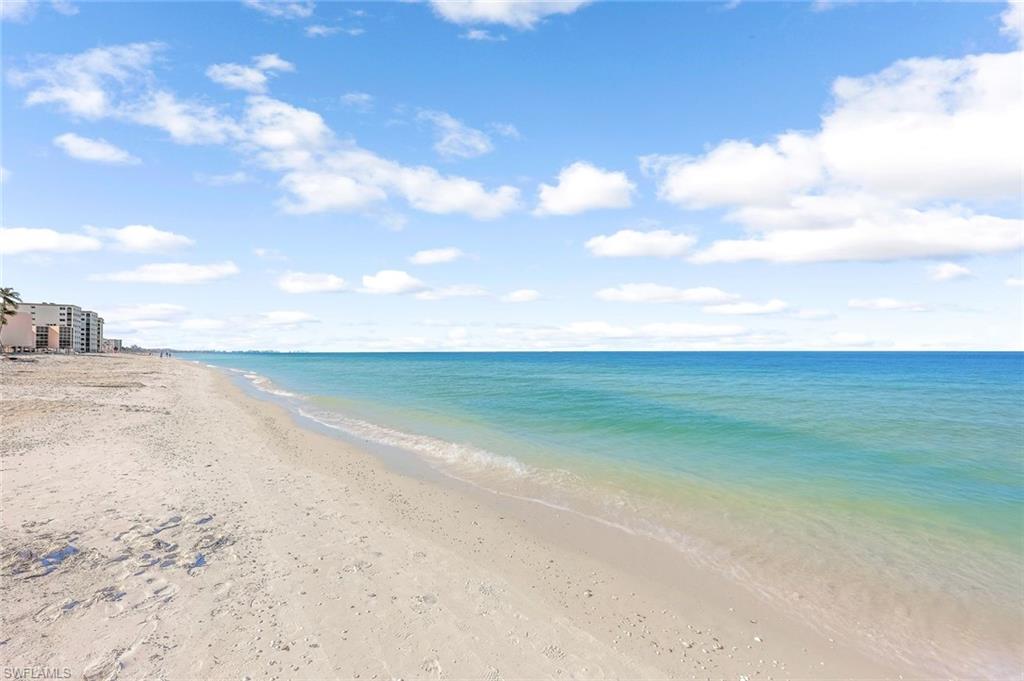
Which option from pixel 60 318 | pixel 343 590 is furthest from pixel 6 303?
pixel 343 590

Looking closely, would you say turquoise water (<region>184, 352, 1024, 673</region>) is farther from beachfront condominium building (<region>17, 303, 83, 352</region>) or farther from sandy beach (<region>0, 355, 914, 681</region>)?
beachfront condominium building (<region>17, 303, 83, 352</region>)

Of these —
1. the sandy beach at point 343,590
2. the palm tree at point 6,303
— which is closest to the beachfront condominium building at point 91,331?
the palm tree at point 6,303

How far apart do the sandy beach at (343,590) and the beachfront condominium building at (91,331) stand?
183376 mm

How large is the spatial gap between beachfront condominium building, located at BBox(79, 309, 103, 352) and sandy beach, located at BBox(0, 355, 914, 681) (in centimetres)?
18338

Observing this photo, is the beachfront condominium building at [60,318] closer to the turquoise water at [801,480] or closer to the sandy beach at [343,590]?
the turquoise water at [801,480]

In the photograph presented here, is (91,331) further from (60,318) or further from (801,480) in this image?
(801,480)

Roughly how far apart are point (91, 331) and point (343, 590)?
204222 mm

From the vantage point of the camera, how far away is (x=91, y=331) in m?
162

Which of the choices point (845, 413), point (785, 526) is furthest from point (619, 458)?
point (845, 413)

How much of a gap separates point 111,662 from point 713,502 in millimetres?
13992

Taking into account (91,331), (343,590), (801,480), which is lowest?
(801,480)

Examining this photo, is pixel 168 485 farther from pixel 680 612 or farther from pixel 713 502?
pixel 713 502

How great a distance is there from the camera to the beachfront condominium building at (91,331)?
156500 millimetres

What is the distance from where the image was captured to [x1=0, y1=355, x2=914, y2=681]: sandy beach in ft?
22.1
